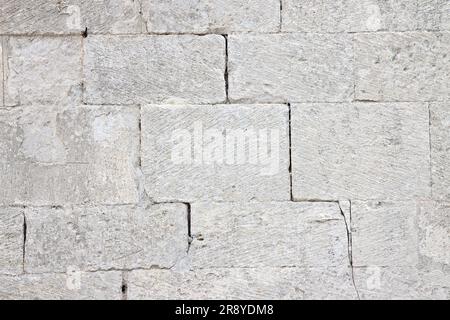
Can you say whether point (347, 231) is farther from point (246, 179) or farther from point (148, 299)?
point (148, 299)

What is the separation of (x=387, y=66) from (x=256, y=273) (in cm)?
162

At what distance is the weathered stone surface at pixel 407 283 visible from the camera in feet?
14.4

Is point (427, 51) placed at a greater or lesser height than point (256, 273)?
greater

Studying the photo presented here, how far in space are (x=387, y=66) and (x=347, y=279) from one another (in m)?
1.43

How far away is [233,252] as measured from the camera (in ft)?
14.5

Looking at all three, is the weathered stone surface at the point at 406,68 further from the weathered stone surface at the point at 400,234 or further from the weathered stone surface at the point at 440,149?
the weathered stone surface at the point at 400,234

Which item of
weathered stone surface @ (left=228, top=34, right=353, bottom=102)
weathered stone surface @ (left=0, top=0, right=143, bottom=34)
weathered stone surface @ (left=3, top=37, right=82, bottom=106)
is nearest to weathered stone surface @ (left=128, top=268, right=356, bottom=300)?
weathered stone surface @ (left=228, top=34, right=353, bottom=102)

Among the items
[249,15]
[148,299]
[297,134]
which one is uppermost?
[249,15]

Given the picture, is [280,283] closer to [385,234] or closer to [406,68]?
[385,234]

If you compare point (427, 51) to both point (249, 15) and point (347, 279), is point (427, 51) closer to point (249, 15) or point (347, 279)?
point (249, 15)

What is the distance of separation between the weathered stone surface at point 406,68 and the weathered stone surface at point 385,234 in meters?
0.73

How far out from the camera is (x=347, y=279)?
4.39 m

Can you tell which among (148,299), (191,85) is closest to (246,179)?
(191,85)

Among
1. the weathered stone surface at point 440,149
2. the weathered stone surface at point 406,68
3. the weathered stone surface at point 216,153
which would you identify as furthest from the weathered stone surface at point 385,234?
the weathered stone surface at point 406,68
